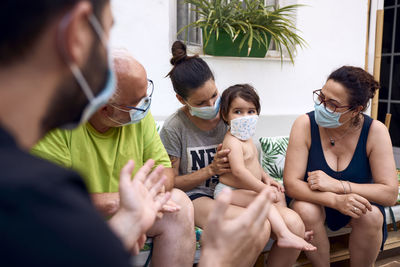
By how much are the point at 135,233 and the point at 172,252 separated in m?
0.58

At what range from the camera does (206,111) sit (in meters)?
1.92

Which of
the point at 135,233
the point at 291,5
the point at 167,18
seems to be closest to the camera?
the point at 135,233

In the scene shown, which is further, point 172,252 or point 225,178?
point 225,178

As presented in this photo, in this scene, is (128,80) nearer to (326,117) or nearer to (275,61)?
(326,117)

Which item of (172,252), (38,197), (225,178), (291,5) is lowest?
(172,252)

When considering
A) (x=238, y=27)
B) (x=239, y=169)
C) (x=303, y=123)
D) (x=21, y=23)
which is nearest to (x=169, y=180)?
(x=239, y=169)

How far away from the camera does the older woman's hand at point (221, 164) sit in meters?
1.85

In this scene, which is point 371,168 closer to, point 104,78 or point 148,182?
point 148,182

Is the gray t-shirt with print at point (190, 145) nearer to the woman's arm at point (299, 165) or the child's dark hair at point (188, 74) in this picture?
the child's dark hair at point (188, 74)

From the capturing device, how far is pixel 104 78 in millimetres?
693

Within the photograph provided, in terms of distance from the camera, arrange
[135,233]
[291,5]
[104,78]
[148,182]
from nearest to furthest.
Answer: [104,78] → [135,233] → [148,182] → [291,5]

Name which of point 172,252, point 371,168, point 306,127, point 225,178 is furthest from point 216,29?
point 172,252

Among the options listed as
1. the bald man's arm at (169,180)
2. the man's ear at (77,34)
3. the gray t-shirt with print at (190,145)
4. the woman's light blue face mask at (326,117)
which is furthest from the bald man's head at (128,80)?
the woman's light blue face mask at (326,117)

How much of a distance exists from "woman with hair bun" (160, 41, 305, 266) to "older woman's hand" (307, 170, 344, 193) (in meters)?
0.20
